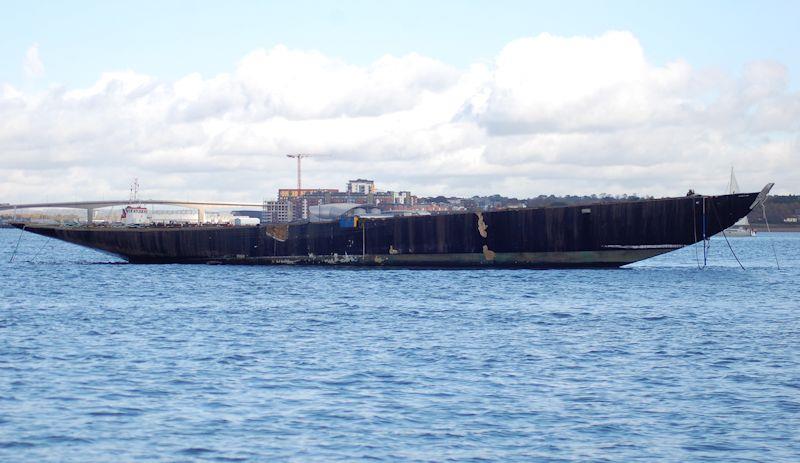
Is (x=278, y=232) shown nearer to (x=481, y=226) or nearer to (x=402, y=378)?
(x=481, y=226)

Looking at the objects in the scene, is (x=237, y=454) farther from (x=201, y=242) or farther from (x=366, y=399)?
(x=201, y=242)

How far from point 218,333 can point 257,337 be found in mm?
2068

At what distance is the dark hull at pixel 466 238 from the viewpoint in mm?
61125

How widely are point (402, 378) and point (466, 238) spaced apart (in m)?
43.3

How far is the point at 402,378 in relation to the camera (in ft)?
80.4

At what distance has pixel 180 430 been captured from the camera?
62.0 feet

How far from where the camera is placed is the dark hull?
61125mm

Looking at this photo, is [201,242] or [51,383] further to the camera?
[201,242]

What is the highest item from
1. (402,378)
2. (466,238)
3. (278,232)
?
(278,232)

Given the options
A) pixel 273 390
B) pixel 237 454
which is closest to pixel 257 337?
pixel 273 390

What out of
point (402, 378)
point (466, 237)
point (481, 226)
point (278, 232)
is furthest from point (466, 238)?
point (402, 378)

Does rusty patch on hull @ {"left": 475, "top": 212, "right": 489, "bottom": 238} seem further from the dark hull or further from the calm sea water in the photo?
the calm sea water

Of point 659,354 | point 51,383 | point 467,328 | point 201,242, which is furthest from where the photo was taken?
point 201,242

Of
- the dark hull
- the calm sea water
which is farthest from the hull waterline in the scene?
the calm sea water
